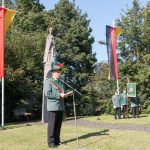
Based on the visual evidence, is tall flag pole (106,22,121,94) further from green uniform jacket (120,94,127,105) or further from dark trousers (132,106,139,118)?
dark trousers (132,106,139,118)

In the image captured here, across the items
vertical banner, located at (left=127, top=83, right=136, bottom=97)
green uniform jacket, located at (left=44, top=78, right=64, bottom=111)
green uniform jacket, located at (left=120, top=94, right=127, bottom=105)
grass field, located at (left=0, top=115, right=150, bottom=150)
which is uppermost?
vertical banner, located at (left=127, top=83, right=136, bottom=97)

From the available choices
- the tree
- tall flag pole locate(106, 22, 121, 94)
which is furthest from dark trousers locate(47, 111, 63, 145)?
the tree

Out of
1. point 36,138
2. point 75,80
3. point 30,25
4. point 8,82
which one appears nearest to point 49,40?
point 36,138

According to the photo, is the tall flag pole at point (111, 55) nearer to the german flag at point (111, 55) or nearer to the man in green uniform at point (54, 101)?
the german flag at point (111, 55)

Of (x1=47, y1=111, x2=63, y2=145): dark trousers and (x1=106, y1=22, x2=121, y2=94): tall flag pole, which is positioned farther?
(x1=106, y1=22, x2=121, y2=94): tall flag pole

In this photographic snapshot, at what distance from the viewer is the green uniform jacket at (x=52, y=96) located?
10.1 m

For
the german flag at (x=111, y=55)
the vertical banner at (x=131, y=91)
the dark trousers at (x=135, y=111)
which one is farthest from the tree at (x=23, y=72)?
the dark trousers at (x=135, y=111)

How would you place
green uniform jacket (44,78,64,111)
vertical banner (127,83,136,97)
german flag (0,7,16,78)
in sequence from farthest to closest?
vertical banner (127,83,136,97)
german flag (0,7,16,78)
green uniform jacket (44,78,64,111)

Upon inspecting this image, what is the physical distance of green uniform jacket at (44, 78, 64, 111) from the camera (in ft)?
33.1

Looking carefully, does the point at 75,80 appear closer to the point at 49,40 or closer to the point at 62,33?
the point at 62,33

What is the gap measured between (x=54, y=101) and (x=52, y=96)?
0.18 metres

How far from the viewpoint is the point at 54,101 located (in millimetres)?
10188

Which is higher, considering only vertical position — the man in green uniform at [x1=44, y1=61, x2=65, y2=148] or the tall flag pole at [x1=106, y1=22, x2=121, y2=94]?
the tall flag pole at [x1=106, y1=22, x2=121, y2=94]

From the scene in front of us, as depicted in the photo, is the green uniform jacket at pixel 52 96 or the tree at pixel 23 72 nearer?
the green uniform jacket at pixel 52 96
